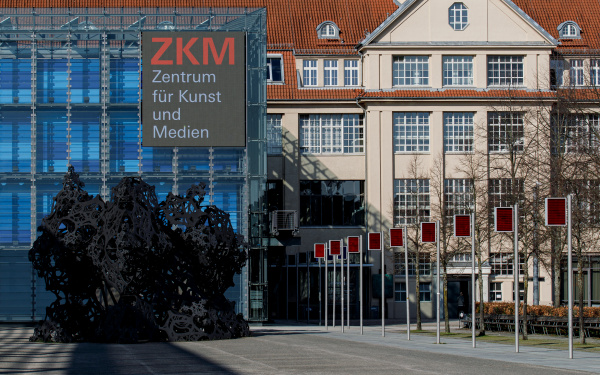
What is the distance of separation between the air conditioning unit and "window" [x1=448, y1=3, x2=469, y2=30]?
52.2 ft

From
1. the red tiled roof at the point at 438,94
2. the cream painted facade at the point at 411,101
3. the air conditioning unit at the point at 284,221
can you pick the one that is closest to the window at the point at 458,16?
the cream painted facade at the point at 411,101

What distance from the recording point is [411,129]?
63375 millimetres

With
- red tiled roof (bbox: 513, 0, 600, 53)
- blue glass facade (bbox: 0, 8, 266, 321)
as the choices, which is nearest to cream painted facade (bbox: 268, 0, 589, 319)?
→ red tiled roof (bbox: 513, 0, 600, 53)

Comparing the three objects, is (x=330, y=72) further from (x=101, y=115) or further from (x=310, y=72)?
(x=101, y=115)

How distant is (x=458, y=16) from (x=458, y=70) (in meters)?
3.40

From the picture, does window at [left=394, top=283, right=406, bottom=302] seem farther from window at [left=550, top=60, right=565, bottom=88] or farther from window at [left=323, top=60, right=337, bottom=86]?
window at [left=550, top=60, right=565, bottom=88]

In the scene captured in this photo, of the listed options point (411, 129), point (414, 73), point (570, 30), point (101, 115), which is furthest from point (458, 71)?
point (101, 115)

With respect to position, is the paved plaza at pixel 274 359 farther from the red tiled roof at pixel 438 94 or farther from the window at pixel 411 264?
the red tiled roof at pixel 438 94

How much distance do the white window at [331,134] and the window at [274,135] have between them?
144 centimetres

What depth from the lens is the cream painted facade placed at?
62531 mm

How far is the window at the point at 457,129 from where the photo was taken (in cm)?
6325

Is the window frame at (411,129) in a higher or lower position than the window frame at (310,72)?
lower

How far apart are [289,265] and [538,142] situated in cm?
2594

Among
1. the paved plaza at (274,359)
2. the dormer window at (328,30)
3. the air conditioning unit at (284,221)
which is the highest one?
the dormer window at (328,30)
